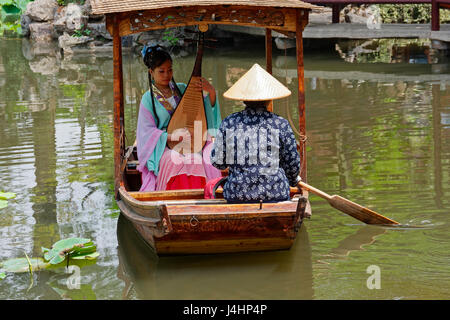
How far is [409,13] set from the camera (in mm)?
20219

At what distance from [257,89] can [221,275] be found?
4.46ft

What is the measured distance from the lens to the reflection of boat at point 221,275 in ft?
17.1

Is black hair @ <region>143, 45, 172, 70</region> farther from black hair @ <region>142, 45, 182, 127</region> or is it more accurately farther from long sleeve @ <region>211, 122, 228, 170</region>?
long sleeve @ <region>211, 122, 228, 170</region>

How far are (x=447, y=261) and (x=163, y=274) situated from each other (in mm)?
2064

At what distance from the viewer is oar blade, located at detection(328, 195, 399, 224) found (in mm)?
5984

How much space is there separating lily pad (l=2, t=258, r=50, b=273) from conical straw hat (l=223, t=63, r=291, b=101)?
1902 mm

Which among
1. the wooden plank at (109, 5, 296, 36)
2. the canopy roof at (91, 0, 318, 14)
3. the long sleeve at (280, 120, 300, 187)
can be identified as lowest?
the long sleeve at (280, 120, 300, 187)

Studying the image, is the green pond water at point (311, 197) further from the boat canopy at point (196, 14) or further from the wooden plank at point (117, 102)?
the boat canopy at point (196, 14)

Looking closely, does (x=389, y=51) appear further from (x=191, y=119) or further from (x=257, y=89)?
(x=257, y=89)

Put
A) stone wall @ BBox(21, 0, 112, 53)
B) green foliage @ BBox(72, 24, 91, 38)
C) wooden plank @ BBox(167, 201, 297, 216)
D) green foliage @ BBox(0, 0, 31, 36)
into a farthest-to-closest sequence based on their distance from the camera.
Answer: green foliage @ BBox(0, 0, 31, 36), green foliage @ BBox(72, 24, 91, 38), stone wall @ BBox(21, 0, 112, 53), wooden plank @ BBox(167, 201, 297, 216)

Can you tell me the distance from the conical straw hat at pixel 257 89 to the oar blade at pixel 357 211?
3.57ft

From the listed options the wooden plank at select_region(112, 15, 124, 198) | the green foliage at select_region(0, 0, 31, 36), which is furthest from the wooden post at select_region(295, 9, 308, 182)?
the green foliage at select_region(0, 0, 31, 36)

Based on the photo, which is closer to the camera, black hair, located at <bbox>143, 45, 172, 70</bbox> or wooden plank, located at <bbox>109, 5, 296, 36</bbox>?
wooden plank, located at <bbox>109, 5, 296, 36</bbox>

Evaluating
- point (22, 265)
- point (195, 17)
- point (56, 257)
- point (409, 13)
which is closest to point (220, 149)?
point (195, 17)
